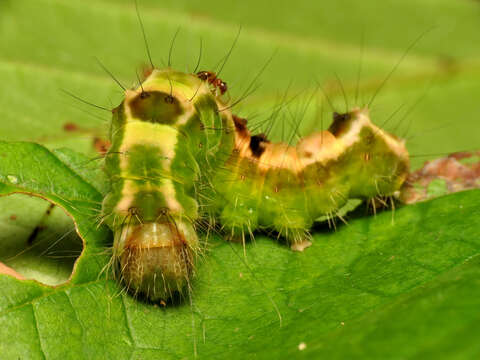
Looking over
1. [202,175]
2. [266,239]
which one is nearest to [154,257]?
[202,175]

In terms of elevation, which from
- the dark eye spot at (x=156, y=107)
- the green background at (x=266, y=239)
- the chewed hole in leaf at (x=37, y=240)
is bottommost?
the chewed hole in leaf at (x=37, y=240)

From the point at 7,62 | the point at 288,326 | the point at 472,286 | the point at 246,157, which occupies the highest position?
the point at 472,286

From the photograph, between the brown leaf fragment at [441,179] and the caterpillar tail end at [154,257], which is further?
the brown leaf fragment at [441,179]

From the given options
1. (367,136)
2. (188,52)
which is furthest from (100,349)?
(188,52)

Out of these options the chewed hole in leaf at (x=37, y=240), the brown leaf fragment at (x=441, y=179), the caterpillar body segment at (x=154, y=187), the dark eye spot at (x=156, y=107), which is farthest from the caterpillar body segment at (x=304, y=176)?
the chewed hole in leaf at (x=37, y=240)

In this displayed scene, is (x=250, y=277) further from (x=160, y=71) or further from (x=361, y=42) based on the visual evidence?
(x=361, y=42)

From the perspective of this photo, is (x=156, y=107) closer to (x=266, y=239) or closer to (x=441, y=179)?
(x=266, y=239)

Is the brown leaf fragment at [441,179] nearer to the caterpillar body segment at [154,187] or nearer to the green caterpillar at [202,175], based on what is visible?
the green caterpillar at [202,175]
